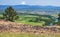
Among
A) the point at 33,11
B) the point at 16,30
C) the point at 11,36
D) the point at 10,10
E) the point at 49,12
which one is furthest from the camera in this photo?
the point at 33,11

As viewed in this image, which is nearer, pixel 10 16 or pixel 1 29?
pixel 1 29

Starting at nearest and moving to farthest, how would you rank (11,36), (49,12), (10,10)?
(11,36) → (10,10) → (49,12)

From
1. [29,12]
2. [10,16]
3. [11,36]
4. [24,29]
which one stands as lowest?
[29,12]

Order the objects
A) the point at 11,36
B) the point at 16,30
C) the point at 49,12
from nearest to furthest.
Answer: the point at 11,36, the point at 16,30, the point at 49,12

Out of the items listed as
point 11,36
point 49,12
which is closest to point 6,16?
point 11,36

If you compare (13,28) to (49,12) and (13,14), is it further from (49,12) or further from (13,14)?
(49,12)

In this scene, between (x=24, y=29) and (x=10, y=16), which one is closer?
(x=24, y=29)

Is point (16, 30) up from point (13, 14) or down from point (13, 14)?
up

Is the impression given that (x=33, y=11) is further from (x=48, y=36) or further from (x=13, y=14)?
(x=48, y=36)

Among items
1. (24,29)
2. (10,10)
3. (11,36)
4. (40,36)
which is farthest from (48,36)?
(10,10)
